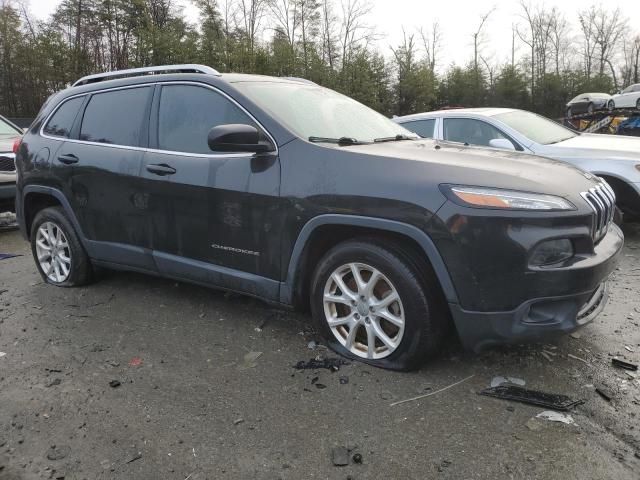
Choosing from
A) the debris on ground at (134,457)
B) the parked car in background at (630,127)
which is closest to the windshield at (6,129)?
the debris on ground at (134,457)

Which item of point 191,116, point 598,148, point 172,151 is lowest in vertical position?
point 172,151

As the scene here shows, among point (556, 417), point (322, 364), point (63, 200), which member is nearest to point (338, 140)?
point (322, 364)

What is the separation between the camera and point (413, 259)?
2.80 meters

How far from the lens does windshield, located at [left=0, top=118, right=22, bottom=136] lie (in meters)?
8.67

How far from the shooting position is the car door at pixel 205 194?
3225mm

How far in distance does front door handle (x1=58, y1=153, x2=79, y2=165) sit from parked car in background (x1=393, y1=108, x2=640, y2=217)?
3.86m

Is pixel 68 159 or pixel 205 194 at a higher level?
pixel 68 159

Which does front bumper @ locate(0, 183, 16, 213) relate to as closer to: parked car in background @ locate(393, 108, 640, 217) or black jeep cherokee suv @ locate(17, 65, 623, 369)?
black jeep cherokee suv @ locate(17, 65, 623, 369)

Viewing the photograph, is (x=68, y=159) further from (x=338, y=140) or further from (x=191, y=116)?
(x=338, y=140)

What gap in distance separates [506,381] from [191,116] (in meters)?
2.64

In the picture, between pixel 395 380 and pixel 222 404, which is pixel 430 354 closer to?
pixel 395 380

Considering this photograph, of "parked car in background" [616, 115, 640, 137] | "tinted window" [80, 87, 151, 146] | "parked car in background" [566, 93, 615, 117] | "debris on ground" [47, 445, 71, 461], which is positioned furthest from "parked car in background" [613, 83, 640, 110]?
"debris on ground" [47, 445, 71, 461]

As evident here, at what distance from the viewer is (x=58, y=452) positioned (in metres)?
2.37

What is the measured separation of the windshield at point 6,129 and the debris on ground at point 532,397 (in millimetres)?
8806
